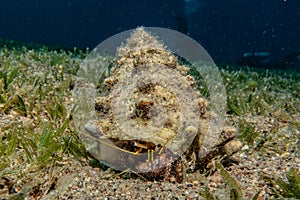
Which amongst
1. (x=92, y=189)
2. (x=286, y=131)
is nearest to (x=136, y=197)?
(x=92, y=189)

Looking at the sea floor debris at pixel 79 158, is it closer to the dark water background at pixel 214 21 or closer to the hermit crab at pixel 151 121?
the hermit crab at pixel 151 121

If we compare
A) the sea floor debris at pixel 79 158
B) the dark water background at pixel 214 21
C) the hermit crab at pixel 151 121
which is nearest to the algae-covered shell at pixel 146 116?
the hermit crab at pixel 151 121

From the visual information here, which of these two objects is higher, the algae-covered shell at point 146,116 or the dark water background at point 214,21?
the dark water background at point 214,21

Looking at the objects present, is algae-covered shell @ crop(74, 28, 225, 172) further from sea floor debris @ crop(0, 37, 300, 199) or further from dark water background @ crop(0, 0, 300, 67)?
dark water background @ crop(0, 0, 300, 67)

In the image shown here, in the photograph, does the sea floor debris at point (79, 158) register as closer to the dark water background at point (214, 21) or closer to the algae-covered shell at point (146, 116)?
the algae-covered shell at point (146, 116)

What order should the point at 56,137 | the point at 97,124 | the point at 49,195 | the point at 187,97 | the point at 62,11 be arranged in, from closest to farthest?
the point at 49,195 < the point at 97,124 < the point at 187,97 < the point at 56,137 < the point at 62,11

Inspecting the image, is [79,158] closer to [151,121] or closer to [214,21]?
[151,121]

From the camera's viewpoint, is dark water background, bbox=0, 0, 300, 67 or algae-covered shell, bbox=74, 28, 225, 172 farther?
dark water background, bbox=0, 0, 300, 67

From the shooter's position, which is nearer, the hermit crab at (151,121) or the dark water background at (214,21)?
the hermit crab at (151,121)

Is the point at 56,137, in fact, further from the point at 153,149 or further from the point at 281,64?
the point at 281,64

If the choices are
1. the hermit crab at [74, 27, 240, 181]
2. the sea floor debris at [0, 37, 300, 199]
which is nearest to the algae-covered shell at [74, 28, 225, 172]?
the hermit crab at [74, 27, 240, 181]

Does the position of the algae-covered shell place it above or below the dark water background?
below
